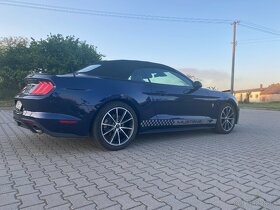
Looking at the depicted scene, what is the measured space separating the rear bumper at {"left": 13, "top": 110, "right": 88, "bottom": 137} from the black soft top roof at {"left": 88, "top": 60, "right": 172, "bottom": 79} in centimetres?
92

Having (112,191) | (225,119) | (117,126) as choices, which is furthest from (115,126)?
(225,119)

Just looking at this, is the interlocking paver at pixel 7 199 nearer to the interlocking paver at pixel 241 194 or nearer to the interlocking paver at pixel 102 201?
the interlocking paver at pixel 102 201

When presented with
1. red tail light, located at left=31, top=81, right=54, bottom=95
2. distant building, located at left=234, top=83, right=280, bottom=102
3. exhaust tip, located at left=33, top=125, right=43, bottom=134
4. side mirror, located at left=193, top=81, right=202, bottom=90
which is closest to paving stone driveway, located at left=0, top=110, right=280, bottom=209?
exhaust tip, located at left=33, top=125, right=43, bottom=134

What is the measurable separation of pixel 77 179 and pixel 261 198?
188 centimetres

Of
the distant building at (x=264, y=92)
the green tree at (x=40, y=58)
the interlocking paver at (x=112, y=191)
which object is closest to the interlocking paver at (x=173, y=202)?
the interlocking paver at (x=112, y=191)

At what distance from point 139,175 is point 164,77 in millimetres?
2393

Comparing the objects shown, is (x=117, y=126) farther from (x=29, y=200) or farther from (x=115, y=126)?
(x=29, y=200)

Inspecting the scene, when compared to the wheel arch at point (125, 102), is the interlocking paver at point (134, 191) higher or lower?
lower

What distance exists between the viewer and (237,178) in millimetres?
3262

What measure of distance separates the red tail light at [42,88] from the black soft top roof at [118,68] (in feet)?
2.52

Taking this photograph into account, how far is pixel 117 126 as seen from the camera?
4.43 metres

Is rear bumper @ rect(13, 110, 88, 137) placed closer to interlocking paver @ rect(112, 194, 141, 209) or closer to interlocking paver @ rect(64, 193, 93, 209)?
interlocking paver @ rect(64, 193, 93, 209)

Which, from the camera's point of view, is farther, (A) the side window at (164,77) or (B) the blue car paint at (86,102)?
(A) the side window at (164,77)

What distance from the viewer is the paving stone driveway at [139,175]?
259 cm
